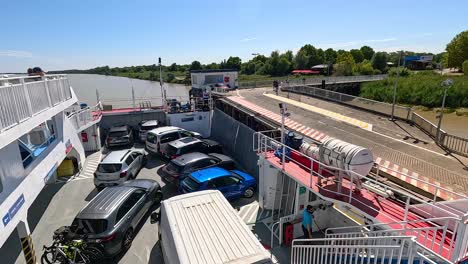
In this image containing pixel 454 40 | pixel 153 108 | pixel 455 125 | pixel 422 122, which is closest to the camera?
pixel 422 122

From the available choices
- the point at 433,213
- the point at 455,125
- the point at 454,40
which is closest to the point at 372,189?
the point at 433,213

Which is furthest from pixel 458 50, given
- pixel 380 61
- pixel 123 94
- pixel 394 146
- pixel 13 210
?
pixel 13 210

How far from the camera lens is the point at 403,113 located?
52.2ft

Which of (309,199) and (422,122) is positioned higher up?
(422,122)

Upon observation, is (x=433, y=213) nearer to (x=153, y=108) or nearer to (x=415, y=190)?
(x=415, y=190)

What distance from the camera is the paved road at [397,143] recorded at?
8996 mm

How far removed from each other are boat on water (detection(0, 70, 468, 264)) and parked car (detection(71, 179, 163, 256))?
4.69 ft

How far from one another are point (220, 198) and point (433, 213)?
438 centimetres

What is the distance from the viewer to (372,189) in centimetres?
612

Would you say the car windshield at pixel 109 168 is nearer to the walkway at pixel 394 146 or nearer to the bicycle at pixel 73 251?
the bicycle at pixel 73 251

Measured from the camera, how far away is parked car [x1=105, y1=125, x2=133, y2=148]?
16312 millimetres

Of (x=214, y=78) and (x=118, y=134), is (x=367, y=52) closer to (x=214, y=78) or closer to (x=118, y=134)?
(x=214, y=78)

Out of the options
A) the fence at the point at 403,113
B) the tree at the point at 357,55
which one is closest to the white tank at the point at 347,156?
the fence at the point at 403,113

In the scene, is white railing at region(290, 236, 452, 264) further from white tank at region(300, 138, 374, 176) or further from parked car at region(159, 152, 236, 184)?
parked car at region(159, 152, 236, 184)
